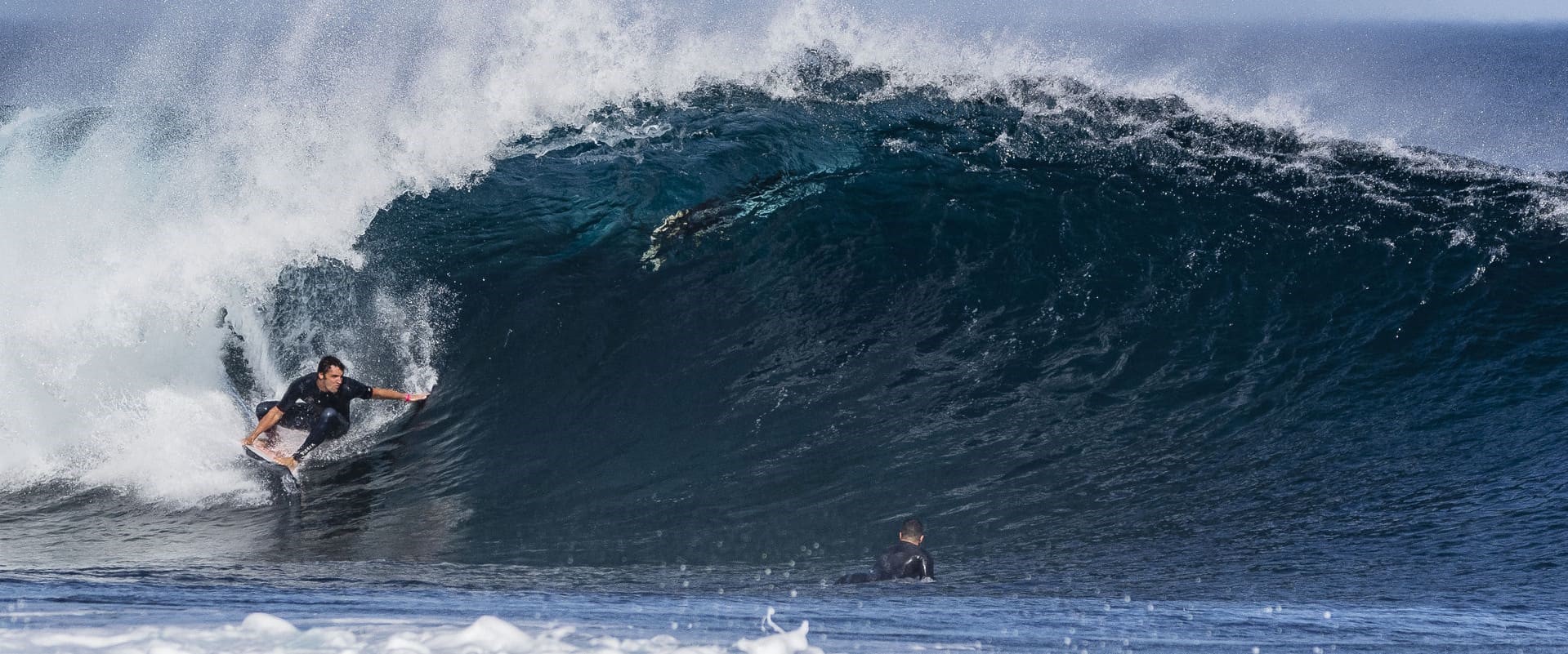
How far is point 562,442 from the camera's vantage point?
889 centimetres

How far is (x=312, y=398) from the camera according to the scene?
29.5ft

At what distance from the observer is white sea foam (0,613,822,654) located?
12.6 ft

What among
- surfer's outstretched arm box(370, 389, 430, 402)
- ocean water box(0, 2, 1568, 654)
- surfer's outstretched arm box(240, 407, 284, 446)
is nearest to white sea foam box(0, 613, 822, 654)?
ocean water box(0, 2, 1568, 654)

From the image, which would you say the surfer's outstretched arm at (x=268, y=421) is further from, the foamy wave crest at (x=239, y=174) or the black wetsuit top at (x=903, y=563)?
the black wetsuit top at (x=903, y=563)

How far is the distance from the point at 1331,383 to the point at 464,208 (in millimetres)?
8798

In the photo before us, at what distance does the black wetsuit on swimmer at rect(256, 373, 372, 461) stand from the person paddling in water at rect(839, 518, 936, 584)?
462cm

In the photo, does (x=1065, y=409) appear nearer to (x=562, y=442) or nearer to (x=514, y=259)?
(x=562, y=442)

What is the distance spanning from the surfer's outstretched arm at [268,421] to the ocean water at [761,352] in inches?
13.7

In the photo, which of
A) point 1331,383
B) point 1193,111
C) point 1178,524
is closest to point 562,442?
point 1178,524

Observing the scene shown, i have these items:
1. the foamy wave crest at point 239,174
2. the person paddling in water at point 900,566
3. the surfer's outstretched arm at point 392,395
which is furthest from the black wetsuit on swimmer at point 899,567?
the foamy wave crest at point 239,174

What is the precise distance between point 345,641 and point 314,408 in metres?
5.52

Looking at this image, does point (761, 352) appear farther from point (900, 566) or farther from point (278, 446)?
point (278, 446)

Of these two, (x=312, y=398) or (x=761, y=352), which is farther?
(x=761, y=352)

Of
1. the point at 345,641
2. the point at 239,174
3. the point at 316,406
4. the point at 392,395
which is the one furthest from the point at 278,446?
the point at 345,641
